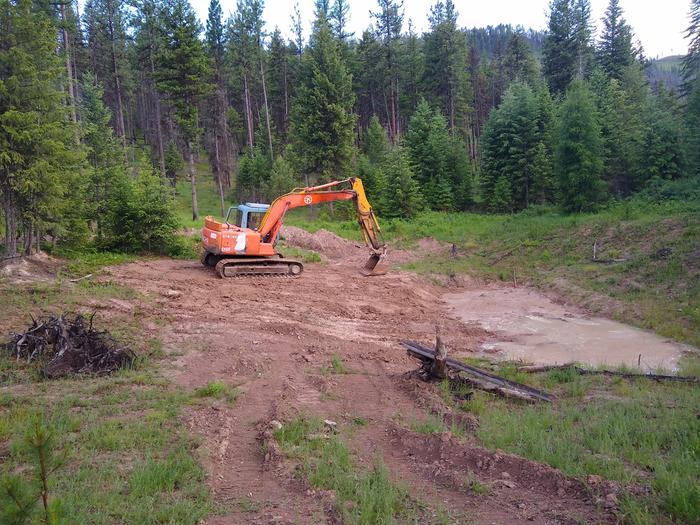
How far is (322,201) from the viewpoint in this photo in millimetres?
19984

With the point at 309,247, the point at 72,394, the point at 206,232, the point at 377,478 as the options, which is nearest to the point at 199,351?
the point at 72,394

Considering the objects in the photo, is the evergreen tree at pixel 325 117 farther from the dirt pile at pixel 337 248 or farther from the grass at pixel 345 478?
the grass at pixel 345 478

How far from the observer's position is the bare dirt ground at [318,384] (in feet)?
17.7

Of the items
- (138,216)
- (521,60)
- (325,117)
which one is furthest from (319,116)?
(521,60)

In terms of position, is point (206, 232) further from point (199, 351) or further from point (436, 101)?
point (436, 101)

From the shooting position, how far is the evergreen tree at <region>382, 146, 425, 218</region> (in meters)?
35.2

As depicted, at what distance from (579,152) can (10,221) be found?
84.0 ft

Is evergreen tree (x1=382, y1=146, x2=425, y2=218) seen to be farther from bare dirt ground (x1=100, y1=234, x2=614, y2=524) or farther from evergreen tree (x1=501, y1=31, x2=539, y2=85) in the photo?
evergreen tree (x1=501, y1=31, x2=539, y2=85)

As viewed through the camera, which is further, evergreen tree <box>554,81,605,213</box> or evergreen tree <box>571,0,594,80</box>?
evergreen tree <box>571,0,594,80</box>

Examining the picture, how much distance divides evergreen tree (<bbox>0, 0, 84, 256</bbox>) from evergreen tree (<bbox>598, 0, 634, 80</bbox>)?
4367 cm

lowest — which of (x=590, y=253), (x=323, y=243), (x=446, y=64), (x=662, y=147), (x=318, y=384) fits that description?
(x=318, y=384)

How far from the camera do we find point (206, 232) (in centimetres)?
1898

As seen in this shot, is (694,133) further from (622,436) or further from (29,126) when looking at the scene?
(29,126)

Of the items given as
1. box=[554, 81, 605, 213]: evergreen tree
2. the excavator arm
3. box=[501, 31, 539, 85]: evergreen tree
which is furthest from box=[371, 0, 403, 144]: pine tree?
the excavator arm
